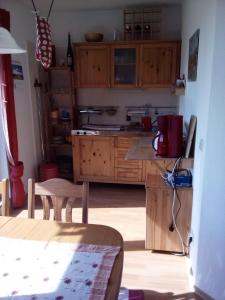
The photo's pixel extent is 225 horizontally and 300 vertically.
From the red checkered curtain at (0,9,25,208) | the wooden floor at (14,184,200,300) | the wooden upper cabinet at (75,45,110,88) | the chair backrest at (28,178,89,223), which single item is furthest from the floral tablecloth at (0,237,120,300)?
the wooden upper cabinet at (75,45,110,88)

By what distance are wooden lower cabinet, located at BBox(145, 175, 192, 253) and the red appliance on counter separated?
0.23 meters

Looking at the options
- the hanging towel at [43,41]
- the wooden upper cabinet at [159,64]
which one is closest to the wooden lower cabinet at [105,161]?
the wooden upper cabinet at [159,64]

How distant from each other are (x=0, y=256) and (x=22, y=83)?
2630mm

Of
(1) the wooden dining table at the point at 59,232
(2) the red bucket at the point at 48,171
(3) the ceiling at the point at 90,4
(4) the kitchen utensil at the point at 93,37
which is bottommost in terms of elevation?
(2) the red bucket at the point at 48,171

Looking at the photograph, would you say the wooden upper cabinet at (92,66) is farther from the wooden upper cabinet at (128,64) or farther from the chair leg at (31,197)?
the chair leg at (31,197)

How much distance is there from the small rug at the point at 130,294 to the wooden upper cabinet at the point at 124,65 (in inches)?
99.2

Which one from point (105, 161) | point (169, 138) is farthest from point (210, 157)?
point (105, 161)

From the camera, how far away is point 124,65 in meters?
3.53

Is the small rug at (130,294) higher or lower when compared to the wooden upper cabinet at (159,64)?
lower

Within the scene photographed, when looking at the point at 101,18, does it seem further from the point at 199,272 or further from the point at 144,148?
the point at 199,272

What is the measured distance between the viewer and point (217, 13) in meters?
1.47

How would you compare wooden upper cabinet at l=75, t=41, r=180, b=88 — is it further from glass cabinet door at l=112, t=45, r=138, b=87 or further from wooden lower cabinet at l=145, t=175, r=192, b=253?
wooden lower cabinet at l=145, t=175, r=192, b=253

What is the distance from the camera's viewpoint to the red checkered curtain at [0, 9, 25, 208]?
2.77 m

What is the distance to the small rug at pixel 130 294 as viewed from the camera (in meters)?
1.78
